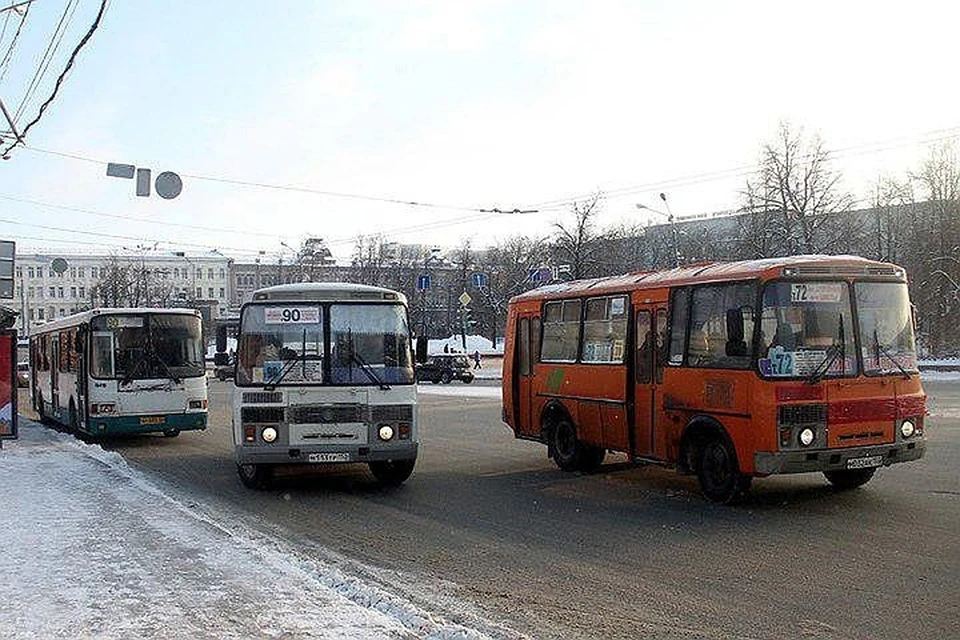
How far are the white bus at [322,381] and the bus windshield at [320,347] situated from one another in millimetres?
13

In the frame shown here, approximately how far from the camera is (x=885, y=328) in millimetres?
11836

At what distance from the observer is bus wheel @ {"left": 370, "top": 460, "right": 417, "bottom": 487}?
14219 mm

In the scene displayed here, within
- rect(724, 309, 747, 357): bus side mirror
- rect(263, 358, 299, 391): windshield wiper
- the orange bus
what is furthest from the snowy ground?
rect(724, 309, 747, 357): bus side mirror

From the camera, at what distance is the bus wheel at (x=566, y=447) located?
15.4m

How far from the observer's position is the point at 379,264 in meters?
88.0

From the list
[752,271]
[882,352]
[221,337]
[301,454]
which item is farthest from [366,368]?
[882,352]

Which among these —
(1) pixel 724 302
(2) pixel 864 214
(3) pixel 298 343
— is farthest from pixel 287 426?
(2) pixel 864 214

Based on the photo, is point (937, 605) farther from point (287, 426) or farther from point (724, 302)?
point (287, 426)

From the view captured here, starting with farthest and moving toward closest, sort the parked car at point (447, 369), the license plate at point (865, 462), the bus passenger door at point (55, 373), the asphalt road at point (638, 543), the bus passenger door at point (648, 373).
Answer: the parked car at point (447, 369) → the bus passenger door at point (55, 373) → the bus passenger door at point (648, 373) → the license plate at point (865, 462) → the asphalt road at point (638, 543)

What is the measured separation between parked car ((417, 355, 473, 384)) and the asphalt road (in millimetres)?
35077

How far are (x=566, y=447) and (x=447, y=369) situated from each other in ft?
120

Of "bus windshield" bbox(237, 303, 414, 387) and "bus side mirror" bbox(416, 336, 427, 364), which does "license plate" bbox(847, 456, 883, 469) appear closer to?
"bus windshield" bbox(237, 303, 414, 387)

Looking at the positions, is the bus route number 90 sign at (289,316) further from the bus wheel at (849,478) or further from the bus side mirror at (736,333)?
the bus wheel at (849,478)

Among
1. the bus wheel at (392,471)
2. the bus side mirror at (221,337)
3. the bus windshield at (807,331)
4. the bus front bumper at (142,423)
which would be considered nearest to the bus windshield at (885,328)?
the bus windshield at (807,331)
